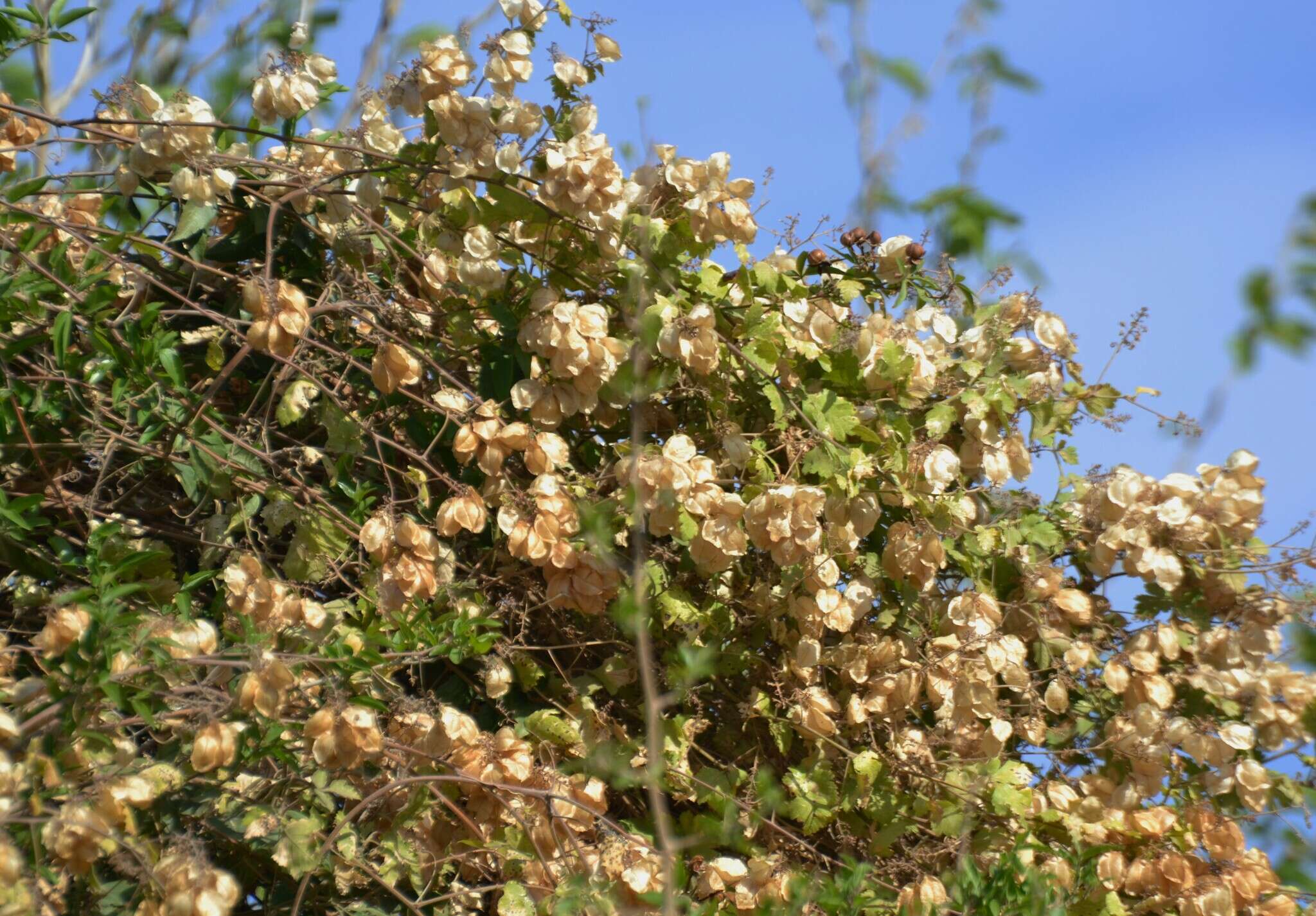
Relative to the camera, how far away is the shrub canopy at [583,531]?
1.93m

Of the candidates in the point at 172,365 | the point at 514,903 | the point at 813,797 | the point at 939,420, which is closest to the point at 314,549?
the point at 172,365

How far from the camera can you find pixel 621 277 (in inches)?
85.7

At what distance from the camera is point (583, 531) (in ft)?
5.97

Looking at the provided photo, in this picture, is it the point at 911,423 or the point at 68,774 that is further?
the point at 911,423

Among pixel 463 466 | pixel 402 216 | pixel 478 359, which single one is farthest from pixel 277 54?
pixel 463 466

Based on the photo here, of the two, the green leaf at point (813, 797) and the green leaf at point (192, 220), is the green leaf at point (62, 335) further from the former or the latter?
the green leaf at point (813, 797)

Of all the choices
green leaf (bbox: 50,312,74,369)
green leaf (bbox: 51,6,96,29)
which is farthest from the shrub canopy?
green leaf (bbox: 51,6,96,29)

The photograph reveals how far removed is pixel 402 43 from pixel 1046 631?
92.4 inches

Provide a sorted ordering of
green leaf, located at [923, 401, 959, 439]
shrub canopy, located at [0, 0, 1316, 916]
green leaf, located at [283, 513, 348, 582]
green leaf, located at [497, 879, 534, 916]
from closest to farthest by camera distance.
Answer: green leaf, located at [497, 879, 534, 916] < shrub canopy, located at [0, 0, 1316, 916] < green leaf, located at [283, 513, 348, 582] < green leaf, located at [923, 401, 959, 439]

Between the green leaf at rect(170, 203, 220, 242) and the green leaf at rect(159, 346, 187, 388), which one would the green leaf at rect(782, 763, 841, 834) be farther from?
the green leaf at rect(170, 203, 220, 242)

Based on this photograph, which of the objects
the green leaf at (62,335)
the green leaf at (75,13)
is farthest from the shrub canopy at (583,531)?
the green leaf at (75,13)

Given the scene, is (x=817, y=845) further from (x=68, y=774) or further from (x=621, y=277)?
(x=68, y=774)

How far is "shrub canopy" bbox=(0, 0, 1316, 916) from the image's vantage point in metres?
1.93

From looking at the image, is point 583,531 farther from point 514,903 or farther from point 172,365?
point 172,365
